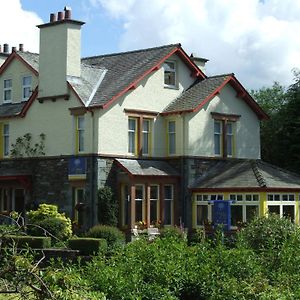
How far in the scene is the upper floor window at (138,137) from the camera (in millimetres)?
34906

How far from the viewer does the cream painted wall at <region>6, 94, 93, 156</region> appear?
34.4 metres

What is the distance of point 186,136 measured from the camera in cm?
3538

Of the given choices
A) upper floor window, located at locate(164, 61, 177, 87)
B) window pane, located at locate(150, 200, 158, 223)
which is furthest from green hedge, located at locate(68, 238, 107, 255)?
upper floor window, located at locate(164, 61, 177, 87)

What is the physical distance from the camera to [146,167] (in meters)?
34.3

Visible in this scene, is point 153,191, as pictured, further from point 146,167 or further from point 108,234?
point 108,234

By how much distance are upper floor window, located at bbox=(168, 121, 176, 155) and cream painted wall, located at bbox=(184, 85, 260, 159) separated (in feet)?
2.70

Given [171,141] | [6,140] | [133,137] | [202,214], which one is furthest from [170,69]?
[6,140]

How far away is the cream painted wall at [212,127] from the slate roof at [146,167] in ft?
3.85

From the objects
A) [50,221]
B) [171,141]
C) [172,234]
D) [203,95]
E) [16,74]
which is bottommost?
[172,234]

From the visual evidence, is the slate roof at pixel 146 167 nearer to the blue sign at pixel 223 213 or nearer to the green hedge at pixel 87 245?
the blue sign at pixel 223 213

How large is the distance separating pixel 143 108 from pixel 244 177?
5555 mm

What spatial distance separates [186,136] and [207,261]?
1967 centimetres

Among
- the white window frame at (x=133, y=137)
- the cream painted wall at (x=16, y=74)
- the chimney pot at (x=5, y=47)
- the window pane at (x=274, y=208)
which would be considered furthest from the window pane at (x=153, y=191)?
the chimney pot at (x=5, y=47)

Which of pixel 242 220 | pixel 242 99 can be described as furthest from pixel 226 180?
pixel 242 99
